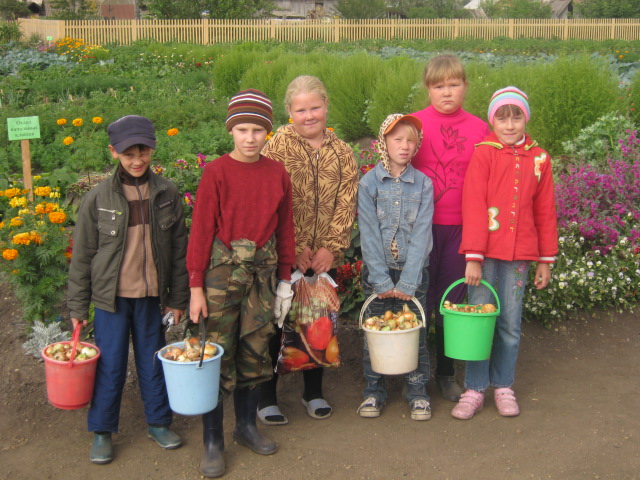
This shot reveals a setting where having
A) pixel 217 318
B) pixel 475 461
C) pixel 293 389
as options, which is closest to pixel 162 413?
pixel 217 318

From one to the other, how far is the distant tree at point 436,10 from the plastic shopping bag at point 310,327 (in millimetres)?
47527

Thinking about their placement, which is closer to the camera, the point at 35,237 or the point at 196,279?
the point at 196,279

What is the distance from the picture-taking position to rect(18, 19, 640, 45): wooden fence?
83.4 ft

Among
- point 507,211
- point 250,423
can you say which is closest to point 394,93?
point 507,211

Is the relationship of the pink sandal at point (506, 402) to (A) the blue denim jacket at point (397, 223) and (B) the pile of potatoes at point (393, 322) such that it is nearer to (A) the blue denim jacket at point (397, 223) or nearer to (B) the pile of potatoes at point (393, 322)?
(B) the pile of potatoes at point (393, 322)

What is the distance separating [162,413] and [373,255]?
4.32 feet

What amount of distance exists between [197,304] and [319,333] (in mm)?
700

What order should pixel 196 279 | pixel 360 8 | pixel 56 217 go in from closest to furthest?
1. pixel 196 279
2. pixel 56 217
3. pixel 360 8

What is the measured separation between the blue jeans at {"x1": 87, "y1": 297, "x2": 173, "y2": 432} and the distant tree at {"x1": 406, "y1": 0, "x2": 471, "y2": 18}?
4787 cm

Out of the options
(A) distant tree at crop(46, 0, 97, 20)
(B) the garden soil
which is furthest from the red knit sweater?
(A) distant tree at crop(46, 0, 97, 20)

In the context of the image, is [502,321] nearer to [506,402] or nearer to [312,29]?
[506,402]

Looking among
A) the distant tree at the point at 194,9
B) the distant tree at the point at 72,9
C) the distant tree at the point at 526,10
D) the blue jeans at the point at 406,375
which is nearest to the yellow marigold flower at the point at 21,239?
the blue jeans at the point at 406,375

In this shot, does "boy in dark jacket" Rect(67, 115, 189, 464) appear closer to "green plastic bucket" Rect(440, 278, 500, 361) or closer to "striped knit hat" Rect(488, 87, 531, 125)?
"green plastic bucket" Rect(440, 278, 500, 361)

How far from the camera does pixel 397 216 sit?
3695 mm
